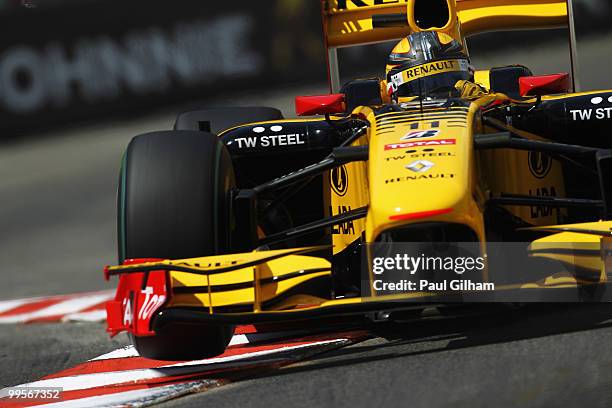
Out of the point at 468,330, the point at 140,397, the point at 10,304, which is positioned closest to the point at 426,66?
the point at 468,330

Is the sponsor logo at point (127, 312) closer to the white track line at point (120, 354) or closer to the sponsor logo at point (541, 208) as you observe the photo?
the white track line at point (120, 354)

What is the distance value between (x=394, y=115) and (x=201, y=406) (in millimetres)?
1916

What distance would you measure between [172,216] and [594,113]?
2322 mm

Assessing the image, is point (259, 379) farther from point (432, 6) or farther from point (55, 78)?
point (55, 78)

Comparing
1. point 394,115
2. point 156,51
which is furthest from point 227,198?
point 156,51

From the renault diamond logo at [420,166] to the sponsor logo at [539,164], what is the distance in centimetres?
116

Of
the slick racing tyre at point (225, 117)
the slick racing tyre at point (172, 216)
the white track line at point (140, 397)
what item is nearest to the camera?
the white track line at point (140, 397)

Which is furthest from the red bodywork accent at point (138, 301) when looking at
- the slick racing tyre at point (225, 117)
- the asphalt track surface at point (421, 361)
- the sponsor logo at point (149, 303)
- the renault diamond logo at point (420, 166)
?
the slick racing tyre at point (225, 117)

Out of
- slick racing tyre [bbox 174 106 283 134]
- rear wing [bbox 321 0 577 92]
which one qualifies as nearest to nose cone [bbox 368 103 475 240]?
slick racing tyre [bbox 174 106 283 134]

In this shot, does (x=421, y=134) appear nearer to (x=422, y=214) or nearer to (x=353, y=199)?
(x=422, y=214)

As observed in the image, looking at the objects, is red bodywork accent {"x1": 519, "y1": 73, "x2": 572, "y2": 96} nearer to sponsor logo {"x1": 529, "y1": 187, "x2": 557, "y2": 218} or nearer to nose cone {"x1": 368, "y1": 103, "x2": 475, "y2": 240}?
sponsor logo {"x1": 529, "y1": 187, "x2": 557, "y2": 218}

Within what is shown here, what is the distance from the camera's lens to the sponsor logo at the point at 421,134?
5285mm

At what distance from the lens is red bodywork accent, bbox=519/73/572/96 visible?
5977mm

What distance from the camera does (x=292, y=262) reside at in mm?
5207
